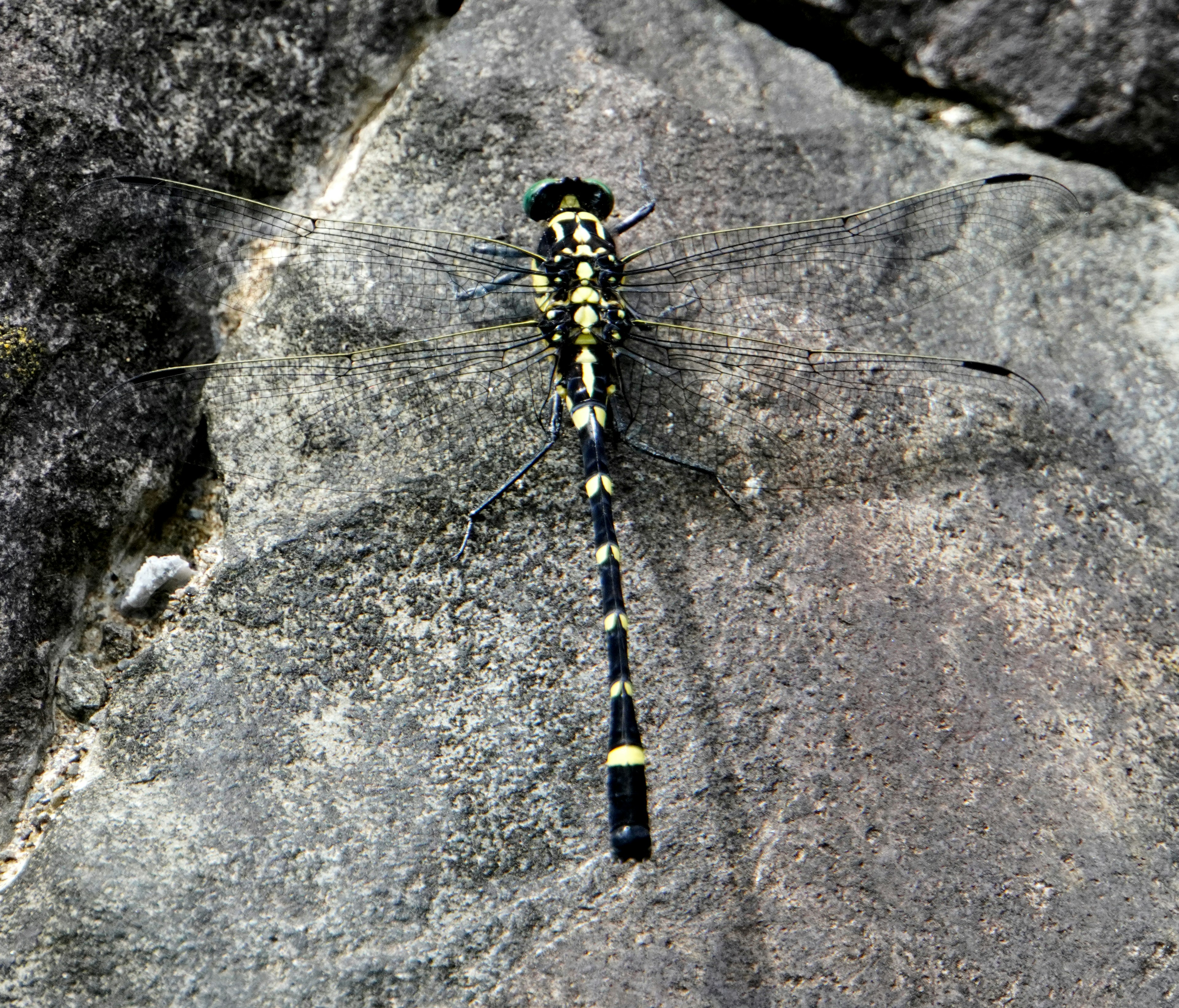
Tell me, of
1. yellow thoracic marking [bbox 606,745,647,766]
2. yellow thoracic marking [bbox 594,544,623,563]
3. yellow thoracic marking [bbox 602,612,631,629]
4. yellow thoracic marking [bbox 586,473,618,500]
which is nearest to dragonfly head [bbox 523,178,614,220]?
yellow thoracic marking [bbox 586,473,618,500]

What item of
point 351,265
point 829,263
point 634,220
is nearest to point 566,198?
point 634,220

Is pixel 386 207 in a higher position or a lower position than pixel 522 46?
lower

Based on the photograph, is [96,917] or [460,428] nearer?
[96,917]

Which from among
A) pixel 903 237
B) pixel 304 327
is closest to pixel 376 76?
pixel 304 327

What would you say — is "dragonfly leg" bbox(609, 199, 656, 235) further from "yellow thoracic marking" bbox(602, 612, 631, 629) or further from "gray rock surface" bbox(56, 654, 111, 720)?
"gray rock surface" bbox(56, 654, 111, 720)

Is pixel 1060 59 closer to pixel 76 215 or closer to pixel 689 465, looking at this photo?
pixel 689 465

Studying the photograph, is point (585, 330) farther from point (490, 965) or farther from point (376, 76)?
point (490, 965)
